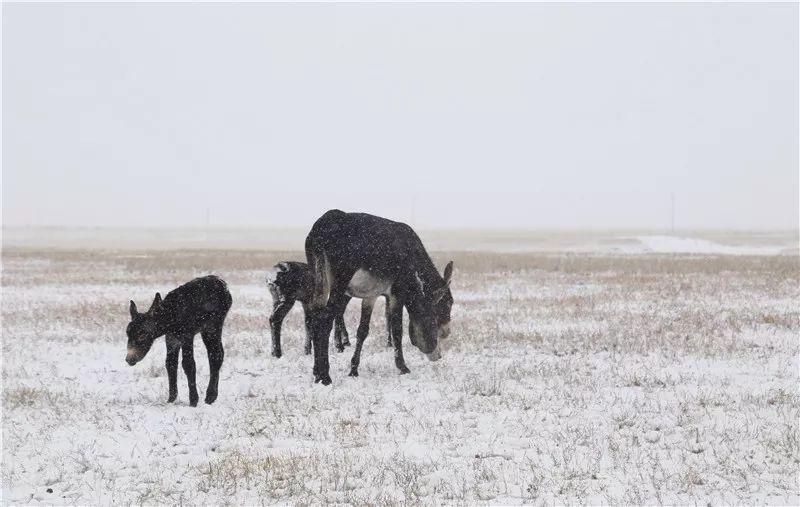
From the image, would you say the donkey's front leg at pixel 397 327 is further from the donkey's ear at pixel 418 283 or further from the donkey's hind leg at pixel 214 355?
the donkey's hind leg at pixel 214 355

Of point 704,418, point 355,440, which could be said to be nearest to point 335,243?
point 355,440

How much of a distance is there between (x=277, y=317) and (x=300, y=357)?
83 centimetres

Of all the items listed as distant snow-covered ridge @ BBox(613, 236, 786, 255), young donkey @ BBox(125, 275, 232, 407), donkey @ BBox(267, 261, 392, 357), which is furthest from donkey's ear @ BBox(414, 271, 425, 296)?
distant snow-covered ridge @ BBox(613, 236, 786, 255)

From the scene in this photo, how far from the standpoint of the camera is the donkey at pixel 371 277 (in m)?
9.52

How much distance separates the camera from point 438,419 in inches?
304

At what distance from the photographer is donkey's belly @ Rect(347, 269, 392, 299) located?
9.73m

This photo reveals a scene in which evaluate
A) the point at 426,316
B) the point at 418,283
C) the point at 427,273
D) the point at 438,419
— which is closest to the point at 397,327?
the point at 426,316

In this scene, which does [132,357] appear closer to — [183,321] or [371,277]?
[183,321]

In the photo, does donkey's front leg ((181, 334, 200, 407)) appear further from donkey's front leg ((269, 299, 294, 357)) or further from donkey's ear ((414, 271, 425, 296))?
donkey's ear ((414, 271, 425, 296))

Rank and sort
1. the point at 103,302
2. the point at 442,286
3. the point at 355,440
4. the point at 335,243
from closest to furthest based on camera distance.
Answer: the point at 355,440
the point at 335,243
the point at 442,286
the point at 103,302

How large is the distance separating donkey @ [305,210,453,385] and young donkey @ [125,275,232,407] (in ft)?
5.09

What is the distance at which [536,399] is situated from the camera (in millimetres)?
8320

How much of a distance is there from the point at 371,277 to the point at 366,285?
156mm

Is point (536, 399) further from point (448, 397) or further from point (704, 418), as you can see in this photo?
point (704, 418)
